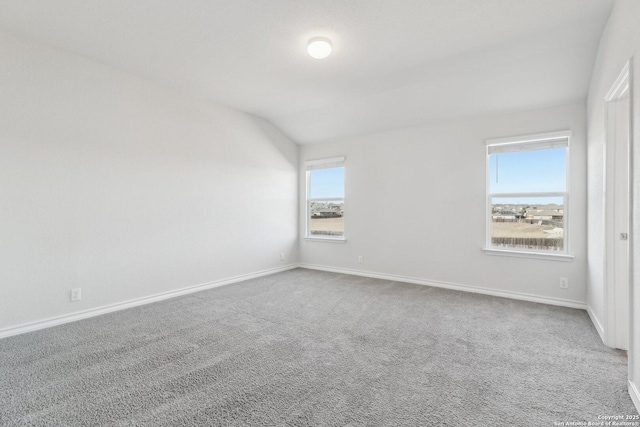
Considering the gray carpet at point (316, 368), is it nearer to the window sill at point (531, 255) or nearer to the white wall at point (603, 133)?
the white wall at point (603, 133)

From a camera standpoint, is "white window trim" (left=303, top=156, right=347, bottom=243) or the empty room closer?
the empty room

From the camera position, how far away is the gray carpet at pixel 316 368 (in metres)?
1.67

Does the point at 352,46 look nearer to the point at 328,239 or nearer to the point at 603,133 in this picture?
the point at 603,133

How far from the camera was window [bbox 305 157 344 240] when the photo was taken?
540 cm

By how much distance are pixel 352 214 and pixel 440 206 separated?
4.77ft

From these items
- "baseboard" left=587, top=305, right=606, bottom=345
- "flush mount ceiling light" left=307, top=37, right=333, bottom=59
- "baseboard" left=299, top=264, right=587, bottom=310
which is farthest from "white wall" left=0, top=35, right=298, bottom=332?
"baseboard" left=587, top=305, right=606, bottom=345

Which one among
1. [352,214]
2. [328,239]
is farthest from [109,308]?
[352,214]

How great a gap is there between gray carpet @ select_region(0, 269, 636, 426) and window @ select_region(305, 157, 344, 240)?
221 centimetres

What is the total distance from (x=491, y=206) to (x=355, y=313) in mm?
2334

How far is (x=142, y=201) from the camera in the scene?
11.9 ft

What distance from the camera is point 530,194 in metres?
3.74

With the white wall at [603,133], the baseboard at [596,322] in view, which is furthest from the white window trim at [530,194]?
the baseboard at [596,322]

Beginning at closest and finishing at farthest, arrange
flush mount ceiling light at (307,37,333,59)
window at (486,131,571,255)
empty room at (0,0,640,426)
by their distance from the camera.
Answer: empty room at (0,0,640,426)
flush mount ceiling light at (307,37,333,59)
window at (486,131,571,255)

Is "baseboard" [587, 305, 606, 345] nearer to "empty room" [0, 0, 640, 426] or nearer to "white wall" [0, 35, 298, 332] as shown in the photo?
"empty room" [0, 0, 640, 426]
